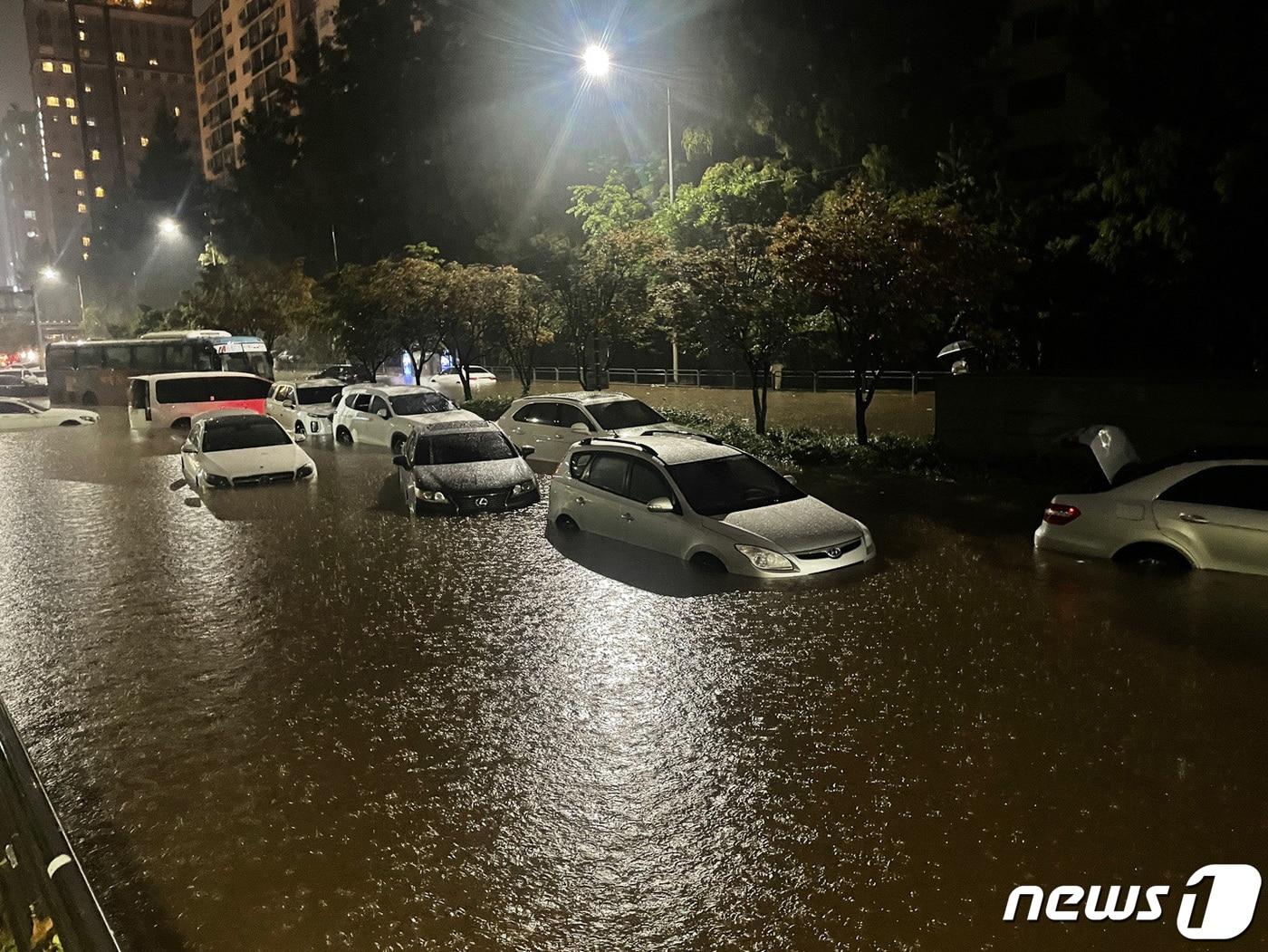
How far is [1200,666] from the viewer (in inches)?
326

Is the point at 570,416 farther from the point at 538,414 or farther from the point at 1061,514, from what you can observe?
the point at 1061,514

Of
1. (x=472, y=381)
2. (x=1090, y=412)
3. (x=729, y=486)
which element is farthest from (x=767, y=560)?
(x=472, y=381)

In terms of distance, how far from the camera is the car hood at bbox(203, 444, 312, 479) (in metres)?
19.0

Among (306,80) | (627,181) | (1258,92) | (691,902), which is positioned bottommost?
(691,902)

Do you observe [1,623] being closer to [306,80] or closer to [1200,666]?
[1200,666]

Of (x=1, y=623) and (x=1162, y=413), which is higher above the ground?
(x=1162, y=413)

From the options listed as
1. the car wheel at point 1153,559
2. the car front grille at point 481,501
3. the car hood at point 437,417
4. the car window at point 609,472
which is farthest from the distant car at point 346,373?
the car wheel at point 1153,559

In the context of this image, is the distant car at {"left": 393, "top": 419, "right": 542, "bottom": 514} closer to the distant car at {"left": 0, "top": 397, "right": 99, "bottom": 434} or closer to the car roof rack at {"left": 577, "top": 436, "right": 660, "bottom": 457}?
the car roof rack at {"left": 577, "top": 436, "right": 660, "bottom": 457}

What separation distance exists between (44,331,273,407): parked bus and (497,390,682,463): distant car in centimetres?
2577

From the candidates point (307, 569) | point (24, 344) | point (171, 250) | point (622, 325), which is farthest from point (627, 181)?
point (24, 344)

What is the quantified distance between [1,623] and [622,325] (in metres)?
19.2

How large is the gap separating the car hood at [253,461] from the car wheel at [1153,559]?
14.8 metres

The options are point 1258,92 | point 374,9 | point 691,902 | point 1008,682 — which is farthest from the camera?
point 374,9

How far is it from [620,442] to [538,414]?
27.2ft
